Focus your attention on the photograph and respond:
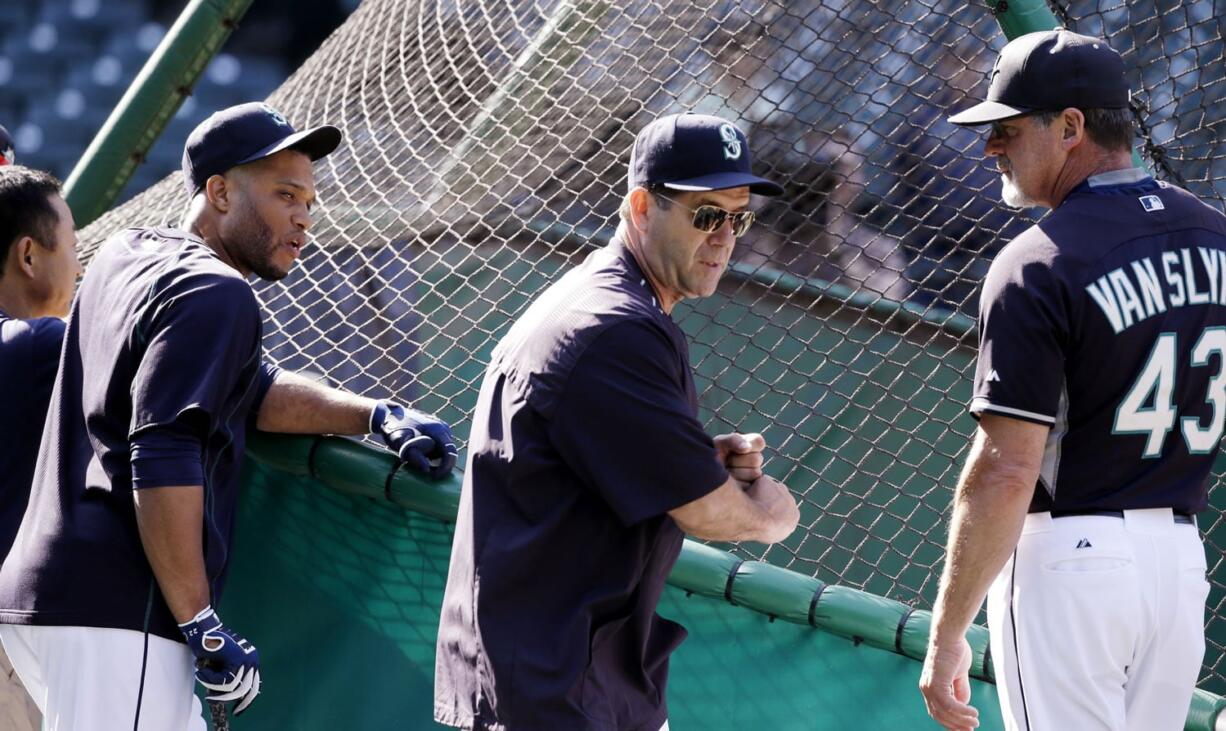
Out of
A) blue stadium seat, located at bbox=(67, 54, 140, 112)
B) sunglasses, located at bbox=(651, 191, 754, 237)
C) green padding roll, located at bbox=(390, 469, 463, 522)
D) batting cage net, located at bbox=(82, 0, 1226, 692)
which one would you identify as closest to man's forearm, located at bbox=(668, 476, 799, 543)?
sunglasses, located at bbox=(651, 191, 754, 237)

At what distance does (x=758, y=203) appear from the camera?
13.7 feet

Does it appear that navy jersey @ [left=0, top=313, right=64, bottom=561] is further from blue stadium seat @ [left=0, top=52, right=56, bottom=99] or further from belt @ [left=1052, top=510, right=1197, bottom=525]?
blue stadium seat @ [left=0, top=52, right=56, bottom=99]

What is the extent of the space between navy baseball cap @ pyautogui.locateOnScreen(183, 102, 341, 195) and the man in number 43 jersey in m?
1.23

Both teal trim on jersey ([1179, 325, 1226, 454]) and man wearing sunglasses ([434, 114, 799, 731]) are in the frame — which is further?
teal trim on jersey ([1179, 325, 1226, 454])

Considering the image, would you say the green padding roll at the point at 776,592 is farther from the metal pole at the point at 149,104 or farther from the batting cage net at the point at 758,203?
the metal pole at the point at 149,104

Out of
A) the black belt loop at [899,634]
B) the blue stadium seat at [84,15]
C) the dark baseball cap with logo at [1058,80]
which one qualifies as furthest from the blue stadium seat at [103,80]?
the dark baseball cap with logo at [1058,80]

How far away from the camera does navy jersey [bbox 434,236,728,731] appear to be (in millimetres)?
1918

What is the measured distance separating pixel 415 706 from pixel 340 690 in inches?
6.9

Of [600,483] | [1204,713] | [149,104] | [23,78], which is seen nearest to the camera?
[600,483]

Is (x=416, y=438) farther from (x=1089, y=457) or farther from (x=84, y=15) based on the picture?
(x=84, y=15)

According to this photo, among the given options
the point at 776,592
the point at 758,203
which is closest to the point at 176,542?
the point at 776,592

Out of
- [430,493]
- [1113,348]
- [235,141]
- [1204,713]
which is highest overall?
[235,141]

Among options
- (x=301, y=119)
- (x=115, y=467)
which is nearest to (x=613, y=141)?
(x=301, y=119)

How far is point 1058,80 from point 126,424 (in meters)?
1.54
